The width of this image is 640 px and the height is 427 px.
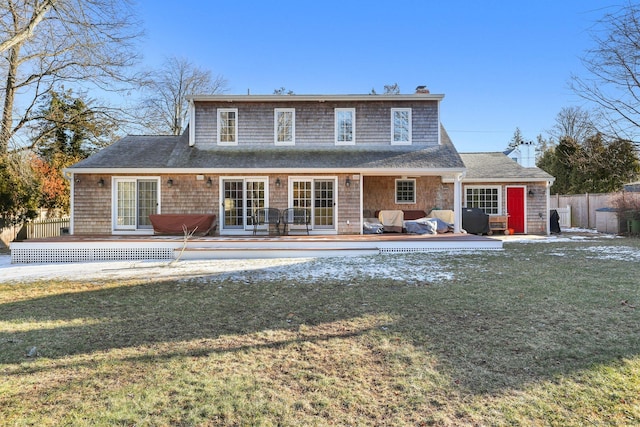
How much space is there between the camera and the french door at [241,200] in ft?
40.3

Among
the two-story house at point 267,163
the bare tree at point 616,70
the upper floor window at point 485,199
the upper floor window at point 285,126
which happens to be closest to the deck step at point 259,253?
the two-story house at point 267,163

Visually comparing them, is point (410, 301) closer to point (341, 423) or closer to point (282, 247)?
point (341, 423)

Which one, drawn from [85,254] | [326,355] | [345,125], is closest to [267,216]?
[345,125]

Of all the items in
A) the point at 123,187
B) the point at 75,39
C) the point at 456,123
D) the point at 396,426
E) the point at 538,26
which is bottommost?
the point at 396,426

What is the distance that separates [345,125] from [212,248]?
Result: 6.65 metres

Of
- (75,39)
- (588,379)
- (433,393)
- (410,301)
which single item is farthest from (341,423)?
(75,39)

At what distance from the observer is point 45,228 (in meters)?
14.7

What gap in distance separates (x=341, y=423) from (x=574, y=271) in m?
6.86

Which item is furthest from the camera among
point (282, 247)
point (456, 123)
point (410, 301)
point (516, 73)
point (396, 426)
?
point (456, 123)

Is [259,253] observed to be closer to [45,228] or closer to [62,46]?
[62,46]

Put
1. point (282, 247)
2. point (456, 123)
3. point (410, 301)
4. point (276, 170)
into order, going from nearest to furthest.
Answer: point (410, 301) → point (282, 247) → point (276, 170) → point (456, 123)

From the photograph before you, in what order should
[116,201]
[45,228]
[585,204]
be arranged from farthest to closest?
[585,204], [45,228], [116,201]

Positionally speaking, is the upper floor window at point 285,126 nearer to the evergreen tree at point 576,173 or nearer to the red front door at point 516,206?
the evergreen tree at point 576,173

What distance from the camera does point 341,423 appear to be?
7.57ft
